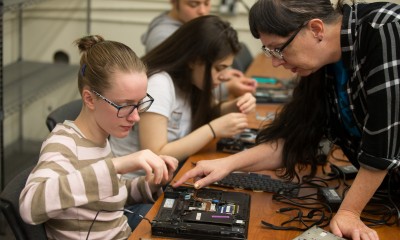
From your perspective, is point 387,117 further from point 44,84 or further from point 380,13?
point 44,84

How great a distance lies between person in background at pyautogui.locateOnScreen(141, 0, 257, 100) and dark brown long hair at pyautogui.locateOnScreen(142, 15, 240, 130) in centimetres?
58

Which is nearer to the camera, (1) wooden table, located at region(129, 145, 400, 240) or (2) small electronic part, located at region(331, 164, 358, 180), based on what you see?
(1) wooden table, located at region(129, 145, 400, 240)

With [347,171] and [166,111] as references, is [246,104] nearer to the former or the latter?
[166,111]

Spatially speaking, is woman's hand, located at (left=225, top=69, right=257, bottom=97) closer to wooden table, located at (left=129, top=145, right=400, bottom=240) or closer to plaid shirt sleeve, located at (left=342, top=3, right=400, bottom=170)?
wooden table, located at (left=129, top=145, right=400, bottom=240)

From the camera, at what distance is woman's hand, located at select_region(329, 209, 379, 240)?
1237mm

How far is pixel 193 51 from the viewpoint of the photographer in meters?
1.96

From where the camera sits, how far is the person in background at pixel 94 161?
1155mm

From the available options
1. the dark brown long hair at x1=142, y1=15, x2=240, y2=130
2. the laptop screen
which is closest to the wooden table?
the laptop screen

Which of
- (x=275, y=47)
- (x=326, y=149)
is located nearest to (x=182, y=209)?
(x=275, y=47)

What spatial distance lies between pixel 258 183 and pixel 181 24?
4.65 feet

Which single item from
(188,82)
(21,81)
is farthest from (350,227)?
(21,81)

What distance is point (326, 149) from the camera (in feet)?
5.88

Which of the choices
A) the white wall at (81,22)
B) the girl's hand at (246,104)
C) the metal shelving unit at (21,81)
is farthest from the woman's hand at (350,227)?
the white wall at (81,22)

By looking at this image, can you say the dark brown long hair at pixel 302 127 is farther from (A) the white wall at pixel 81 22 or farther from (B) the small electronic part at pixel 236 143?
(A) the white wall at pixel 81 22
